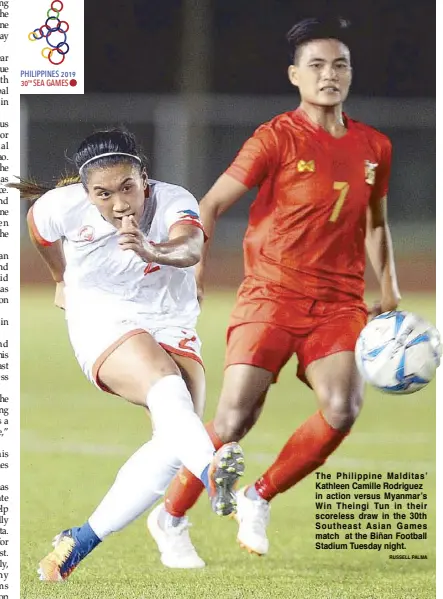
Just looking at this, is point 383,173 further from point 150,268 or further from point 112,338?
point 112,338

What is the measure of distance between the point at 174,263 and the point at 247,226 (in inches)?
20.4

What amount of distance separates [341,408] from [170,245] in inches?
31.2

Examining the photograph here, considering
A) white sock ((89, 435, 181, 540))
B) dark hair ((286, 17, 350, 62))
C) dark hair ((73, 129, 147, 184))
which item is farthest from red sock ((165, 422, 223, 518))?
dark hair ((286, 17, 350, 62))

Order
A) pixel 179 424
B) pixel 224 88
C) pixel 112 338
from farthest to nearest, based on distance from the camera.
Answer: pixel 224 88 → pixel 112 338 → pixel 179 424

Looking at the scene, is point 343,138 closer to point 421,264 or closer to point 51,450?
point 421,264

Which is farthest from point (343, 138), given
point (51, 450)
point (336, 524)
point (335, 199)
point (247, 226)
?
point (51, 450)

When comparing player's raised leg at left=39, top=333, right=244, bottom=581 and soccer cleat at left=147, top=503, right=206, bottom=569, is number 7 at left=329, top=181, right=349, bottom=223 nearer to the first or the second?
player's raised leg at left=39, top=333, right=244, bottom=581

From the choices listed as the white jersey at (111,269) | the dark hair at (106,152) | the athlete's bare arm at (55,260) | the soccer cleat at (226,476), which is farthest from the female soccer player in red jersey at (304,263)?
the soccer cleat at (226,476)

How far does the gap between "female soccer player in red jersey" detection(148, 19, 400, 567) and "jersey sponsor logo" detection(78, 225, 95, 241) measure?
1.20 feet

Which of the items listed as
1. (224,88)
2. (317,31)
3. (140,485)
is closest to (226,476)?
(140,485)

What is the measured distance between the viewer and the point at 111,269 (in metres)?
3.52

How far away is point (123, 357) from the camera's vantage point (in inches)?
134

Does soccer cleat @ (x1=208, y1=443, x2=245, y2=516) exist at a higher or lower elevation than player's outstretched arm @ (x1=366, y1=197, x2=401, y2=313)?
lower

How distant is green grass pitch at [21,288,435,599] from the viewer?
3.43 m
